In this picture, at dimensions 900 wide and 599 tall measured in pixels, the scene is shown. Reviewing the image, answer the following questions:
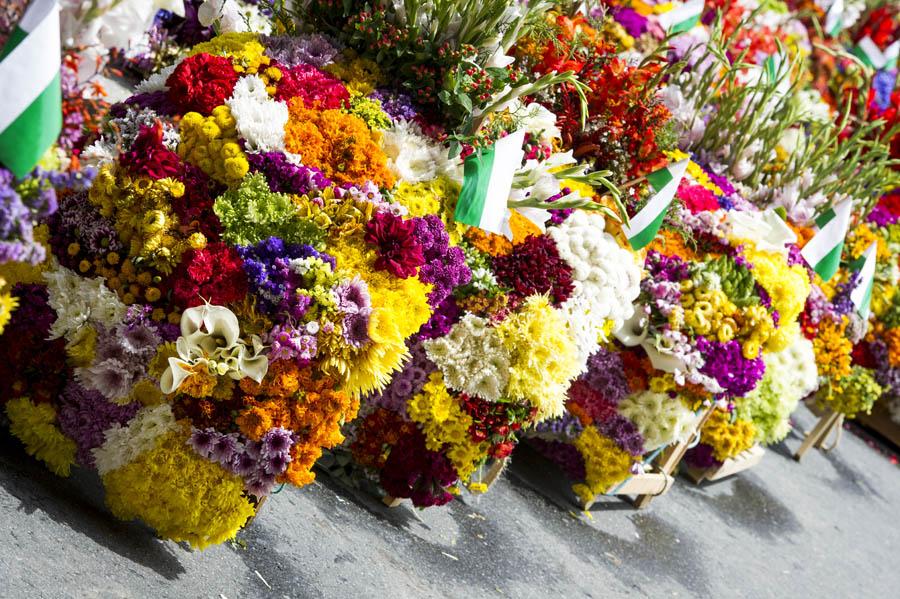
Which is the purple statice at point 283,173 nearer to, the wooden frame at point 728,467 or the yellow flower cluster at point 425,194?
the yellow flower cluster at point 425,194

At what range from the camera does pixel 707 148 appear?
563 cm

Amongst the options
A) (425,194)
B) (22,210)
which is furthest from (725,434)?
(22,210)

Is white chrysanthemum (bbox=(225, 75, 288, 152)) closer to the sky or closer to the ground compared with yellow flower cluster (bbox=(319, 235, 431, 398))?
closer to the sky

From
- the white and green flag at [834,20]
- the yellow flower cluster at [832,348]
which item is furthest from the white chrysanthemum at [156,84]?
the white and green flag at [834,20]

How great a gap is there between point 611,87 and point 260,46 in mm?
1667

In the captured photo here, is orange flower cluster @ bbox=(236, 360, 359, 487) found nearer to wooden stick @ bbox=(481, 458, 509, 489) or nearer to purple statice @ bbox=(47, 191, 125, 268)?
purple statice @ bbox=(47, 191, 125, 268)

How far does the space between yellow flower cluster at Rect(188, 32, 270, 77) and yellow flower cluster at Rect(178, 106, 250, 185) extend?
0.90 ft

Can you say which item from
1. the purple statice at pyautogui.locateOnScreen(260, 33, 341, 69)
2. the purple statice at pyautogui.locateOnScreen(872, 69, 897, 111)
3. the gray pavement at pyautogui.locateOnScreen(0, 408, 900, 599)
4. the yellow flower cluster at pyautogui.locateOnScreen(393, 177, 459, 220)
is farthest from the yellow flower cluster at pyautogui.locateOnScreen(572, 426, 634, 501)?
the purple statice at pyautogui.locateOnScreen(872, 69, 897, 111)

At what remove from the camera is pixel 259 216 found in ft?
10.0

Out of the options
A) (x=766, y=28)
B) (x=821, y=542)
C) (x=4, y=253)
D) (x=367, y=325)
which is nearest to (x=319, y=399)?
(x=367, y=325)

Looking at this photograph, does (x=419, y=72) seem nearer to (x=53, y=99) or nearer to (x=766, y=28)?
(x=53, y=99)

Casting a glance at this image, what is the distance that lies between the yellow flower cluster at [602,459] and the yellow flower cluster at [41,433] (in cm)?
239

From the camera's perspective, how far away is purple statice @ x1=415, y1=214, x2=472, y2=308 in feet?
10.8

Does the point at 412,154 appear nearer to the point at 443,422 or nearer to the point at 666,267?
the point at 443,422
